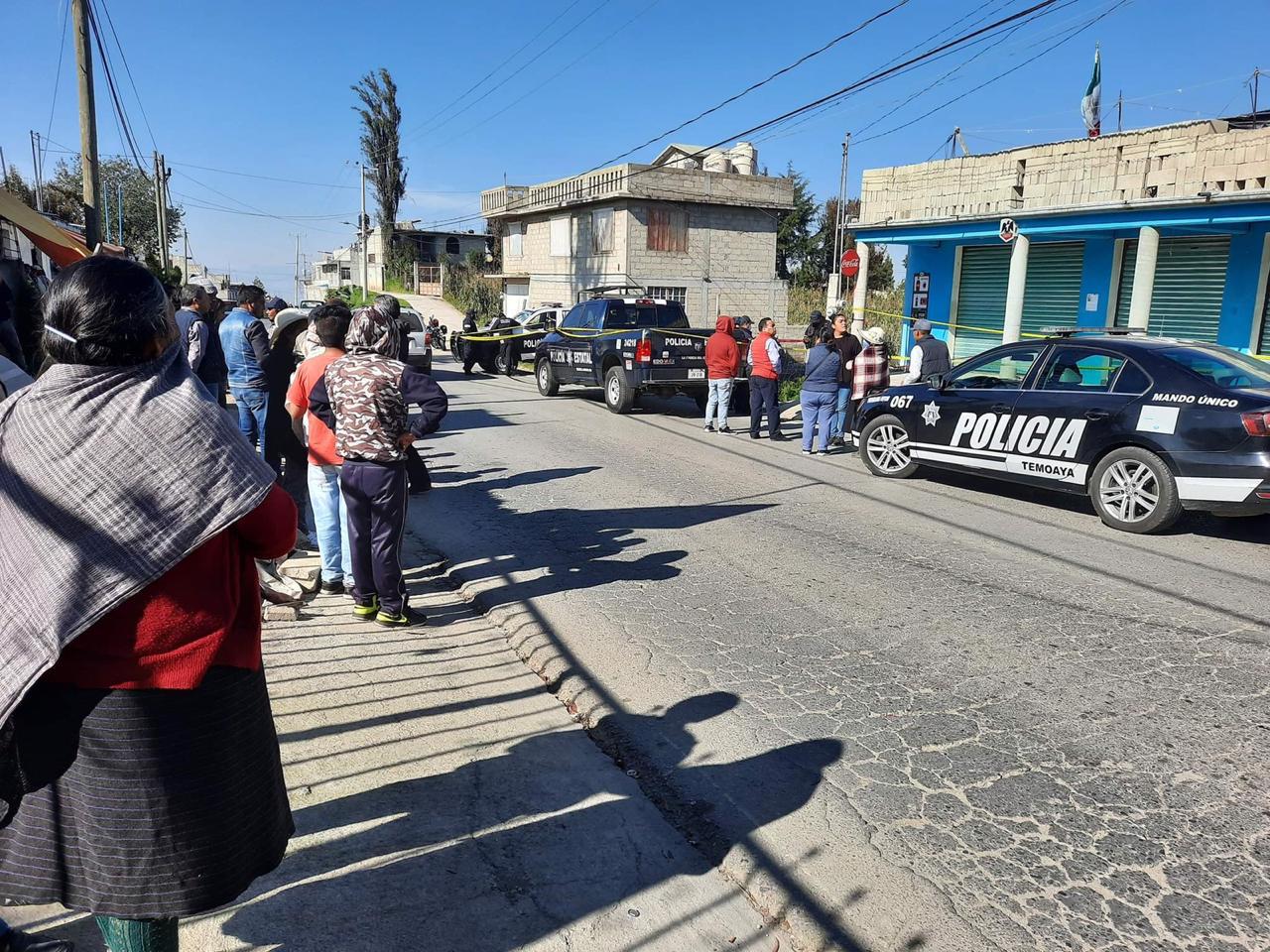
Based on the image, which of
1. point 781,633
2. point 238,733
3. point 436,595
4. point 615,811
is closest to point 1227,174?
point 781,633

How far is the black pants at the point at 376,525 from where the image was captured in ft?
17.0

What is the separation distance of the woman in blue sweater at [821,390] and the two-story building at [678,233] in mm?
19631

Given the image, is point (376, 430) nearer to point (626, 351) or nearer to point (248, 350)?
point (248, 350)

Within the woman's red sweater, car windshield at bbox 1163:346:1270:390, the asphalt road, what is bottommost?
the asphalt road

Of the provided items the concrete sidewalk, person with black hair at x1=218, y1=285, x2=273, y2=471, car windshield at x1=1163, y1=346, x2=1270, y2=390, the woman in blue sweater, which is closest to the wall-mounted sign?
the woman in blue sweater

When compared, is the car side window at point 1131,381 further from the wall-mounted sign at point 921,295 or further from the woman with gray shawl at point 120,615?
the wall-mounted sign at point 921,295

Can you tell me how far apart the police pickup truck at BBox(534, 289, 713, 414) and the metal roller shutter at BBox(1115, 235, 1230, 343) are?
7446 mm

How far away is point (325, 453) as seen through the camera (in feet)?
18.8

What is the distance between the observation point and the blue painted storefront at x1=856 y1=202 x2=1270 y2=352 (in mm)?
14133

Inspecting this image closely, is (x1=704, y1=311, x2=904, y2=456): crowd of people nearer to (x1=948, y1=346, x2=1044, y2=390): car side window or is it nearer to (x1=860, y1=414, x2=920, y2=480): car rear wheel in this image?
(x1=860, y1=414, x2=920, y2=480): car rear wheel

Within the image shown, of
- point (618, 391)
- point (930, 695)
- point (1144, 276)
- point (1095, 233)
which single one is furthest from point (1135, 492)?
point (1095, 233)

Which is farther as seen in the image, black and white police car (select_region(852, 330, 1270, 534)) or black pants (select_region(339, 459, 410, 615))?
black and white police car (select_region(852, 330, 1270, 534))

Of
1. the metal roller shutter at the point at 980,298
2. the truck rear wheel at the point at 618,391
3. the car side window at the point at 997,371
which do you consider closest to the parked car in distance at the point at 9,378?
the car side window at the point at 997,371

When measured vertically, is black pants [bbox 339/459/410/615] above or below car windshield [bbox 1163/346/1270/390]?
below
